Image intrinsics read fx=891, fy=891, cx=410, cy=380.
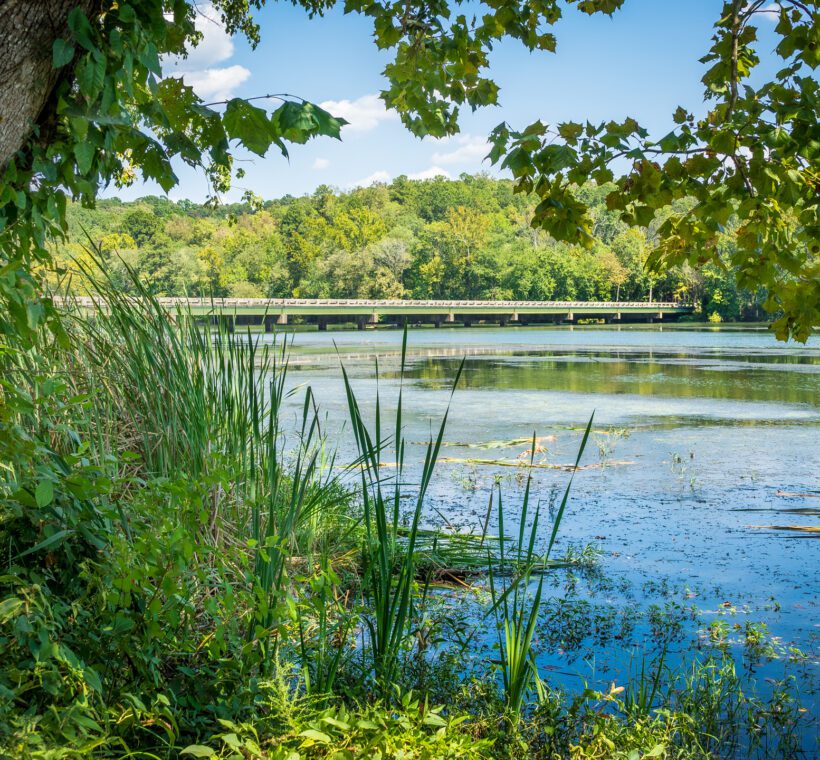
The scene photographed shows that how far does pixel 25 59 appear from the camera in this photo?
1616 millimetres

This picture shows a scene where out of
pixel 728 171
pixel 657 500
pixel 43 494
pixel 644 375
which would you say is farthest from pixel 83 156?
pixel 644 375

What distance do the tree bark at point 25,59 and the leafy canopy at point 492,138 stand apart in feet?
0.13

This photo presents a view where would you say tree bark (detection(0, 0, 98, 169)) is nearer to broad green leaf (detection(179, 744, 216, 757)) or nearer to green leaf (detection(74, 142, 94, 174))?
green leaf (detection(74, 142, 94, 174))

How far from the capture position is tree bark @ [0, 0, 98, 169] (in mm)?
1574

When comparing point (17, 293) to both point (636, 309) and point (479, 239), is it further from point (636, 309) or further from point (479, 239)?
point (479, 239)

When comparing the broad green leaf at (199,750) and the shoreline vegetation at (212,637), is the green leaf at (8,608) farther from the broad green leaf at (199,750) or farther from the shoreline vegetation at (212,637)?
the broad green leaf at (199,750)

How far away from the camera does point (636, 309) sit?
54.9 meters

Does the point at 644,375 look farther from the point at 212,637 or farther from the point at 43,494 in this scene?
the point at 43,494

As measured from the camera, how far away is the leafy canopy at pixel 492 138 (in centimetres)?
179

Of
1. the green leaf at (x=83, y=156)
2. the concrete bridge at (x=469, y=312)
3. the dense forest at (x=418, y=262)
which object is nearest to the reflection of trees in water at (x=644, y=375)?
the green leaf at (x=83, y=156)

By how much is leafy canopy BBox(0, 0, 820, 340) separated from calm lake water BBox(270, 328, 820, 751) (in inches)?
39.3

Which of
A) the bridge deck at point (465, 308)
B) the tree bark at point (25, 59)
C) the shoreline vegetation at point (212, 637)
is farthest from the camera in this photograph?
the bridge deck at point (465, 308)

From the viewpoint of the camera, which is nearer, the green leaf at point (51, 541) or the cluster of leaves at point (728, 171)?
the green leaf at point (51, 541)

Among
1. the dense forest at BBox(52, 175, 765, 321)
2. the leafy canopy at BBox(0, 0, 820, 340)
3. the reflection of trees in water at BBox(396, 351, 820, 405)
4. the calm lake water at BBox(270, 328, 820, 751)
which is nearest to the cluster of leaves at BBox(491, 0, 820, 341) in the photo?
the leafy canopy at BBox(0, 0, 820, 340)
